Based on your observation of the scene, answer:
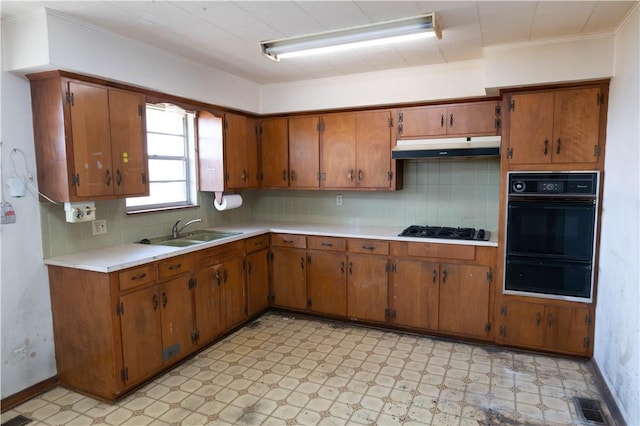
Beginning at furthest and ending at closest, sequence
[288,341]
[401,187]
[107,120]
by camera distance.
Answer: [401,187], [288,341], [107,120]

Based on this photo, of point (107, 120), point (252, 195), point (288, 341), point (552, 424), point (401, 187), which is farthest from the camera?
point (252, 195)

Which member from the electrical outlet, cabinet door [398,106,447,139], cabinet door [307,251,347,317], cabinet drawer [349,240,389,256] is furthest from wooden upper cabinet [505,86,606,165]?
the electrical outlet

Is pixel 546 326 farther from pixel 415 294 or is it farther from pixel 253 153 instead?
pixel 253 153

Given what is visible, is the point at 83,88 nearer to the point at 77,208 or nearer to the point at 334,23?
the point at 77,208

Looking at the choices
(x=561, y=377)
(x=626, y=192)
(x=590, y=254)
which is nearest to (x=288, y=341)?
(x=561, y=377)

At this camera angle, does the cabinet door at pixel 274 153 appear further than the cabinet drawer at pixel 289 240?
Yes

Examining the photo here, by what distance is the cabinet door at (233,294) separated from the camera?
12.0 feet

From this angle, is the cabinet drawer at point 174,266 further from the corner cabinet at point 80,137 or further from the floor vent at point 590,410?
the floor vent at point 590,410

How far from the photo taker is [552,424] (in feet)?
7.82

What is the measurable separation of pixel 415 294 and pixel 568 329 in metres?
1.23

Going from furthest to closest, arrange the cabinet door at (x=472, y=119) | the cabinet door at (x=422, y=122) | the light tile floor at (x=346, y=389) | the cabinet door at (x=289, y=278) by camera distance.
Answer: the cabinet door at (x=289, y=278) < the cabinet door at (x=422, y=122) < the cabinet door at (x=472, y=119) < the light tile floor at (x=346, y=389)

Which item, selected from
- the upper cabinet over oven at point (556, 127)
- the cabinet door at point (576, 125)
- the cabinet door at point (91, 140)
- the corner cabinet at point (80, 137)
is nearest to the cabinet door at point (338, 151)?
the upper cabinet over oven at point (556, 127)

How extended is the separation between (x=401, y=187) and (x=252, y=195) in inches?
76.3

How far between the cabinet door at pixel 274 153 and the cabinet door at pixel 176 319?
1726 mm
